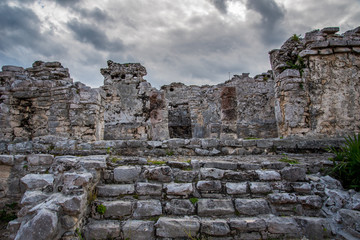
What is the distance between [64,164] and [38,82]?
3.86 m

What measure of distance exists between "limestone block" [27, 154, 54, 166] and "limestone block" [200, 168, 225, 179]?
2552 millimetres

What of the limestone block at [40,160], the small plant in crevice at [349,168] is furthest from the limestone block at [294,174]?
the limestone block at [40,160]

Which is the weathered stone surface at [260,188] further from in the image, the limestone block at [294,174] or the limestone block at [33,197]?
the limestone block at [33,197]

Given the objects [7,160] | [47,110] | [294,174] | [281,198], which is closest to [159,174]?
[281,198]

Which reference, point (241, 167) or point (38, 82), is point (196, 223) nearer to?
point (241, 167)

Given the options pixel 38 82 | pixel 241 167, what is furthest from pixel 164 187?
pixel 38 82

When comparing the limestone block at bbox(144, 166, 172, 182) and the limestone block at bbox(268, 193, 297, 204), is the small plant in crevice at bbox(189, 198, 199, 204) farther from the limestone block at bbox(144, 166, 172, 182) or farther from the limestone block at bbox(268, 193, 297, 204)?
the limestone block at bbox(268, 193, 297, 204)

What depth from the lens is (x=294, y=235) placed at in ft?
7.82

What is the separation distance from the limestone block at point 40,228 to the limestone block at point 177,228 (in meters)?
1.12

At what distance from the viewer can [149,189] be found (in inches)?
110

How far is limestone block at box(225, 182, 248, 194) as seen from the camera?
2773 mm

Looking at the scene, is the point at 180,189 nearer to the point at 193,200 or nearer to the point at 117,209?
the point at 193,200

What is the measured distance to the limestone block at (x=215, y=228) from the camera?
2332mm

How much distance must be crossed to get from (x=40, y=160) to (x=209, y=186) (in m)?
2.86
